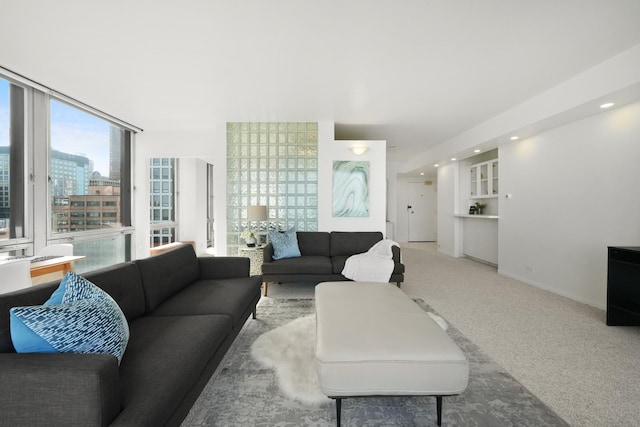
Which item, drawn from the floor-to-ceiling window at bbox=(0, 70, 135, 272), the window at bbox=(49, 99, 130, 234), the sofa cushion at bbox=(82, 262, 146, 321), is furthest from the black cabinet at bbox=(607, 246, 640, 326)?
the window at bbox=(49, 99, 130, 234)

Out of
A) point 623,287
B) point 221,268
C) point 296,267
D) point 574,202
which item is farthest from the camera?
point 296,267

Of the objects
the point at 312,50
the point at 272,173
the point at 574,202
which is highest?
the point at 312,50

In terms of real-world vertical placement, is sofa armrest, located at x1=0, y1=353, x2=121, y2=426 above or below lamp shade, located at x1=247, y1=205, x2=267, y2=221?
below

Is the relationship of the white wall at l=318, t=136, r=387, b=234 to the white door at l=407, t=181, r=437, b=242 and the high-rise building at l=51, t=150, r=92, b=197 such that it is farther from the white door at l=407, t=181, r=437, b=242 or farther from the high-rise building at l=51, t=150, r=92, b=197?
the white door at l=407, t=181, r=437, b=242

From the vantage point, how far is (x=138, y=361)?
1320 mm

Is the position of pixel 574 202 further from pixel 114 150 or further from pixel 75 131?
pixel 114 150

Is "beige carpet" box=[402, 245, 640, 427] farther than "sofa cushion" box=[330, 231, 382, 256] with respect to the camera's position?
No

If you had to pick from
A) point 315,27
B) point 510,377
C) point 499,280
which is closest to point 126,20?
point 315,27

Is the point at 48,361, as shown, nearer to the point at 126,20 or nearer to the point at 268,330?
the point at 268,330

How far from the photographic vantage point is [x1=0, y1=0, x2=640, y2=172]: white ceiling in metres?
2.12

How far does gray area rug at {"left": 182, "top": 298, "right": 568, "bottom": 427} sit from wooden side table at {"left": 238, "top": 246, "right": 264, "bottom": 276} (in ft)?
8.23

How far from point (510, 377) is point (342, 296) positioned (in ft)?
4.19

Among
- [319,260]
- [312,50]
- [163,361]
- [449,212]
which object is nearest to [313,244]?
[319,260]

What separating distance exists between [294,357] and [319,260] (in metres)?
1.85
